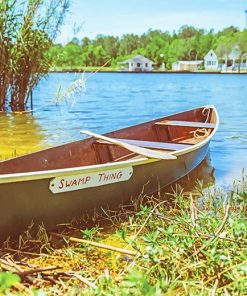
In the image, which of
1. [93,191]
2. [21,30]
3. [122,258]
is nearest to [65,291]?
[122,258]

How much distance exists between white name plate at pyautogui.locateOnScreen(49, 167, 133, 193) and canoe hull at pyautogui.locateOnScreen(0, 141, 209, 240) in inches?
2.0

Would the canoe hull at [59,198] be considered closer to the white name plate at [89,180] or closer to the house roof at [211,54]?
Answer: the white name plate at [89,180]

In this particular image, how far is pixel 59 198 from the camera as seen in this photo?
16.3 feet

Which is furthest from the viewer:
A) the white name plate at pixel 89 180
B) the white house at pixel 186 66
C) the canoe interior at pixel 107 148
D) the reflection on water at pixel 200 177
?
the white house at pixel 186 66

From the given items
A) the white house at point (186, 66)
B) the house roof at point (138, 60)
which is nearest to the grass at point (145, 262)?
the white house at point (186, 66)

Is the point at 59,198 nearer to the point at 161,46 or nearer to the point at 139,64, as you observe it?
the point at 139,64

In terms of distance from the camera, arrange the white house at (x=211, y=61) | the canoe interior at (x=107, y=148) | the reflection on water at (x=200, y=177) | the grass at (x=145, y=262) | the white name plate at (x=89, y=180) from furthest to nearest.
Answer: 1. the white house at (x=211, y=61)
2. the reflection on water at (x=200, y=177)
3. the canoe interior at (x=107, y=148)
4. the white name plate at (x=89, y=180)
5. the grass at (x=145, y=262)

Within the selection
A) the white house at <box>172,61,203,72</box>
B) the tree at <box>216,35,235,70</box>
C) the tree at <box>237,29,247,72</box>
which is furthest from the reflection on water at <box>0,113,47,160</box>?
the white house at <box>172,61,203,72</box>

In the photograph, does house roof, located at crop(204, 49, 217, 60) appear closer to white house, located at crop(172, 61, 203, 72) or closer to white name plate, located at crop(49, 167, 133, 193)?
white house, located at crop(172, 61, 203, 72)

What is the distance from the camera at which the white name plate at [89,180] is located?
483 centimetres

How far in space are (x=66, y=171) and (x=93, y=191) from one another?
60cm

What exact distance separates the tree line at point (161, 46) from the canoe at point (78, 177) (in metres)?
76.8

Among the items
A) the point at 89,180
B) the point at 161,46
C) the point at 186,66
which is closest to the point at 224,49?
the point at 186,66

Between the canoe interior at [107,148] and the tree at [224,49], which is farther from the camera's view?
the tree at [224,49]
